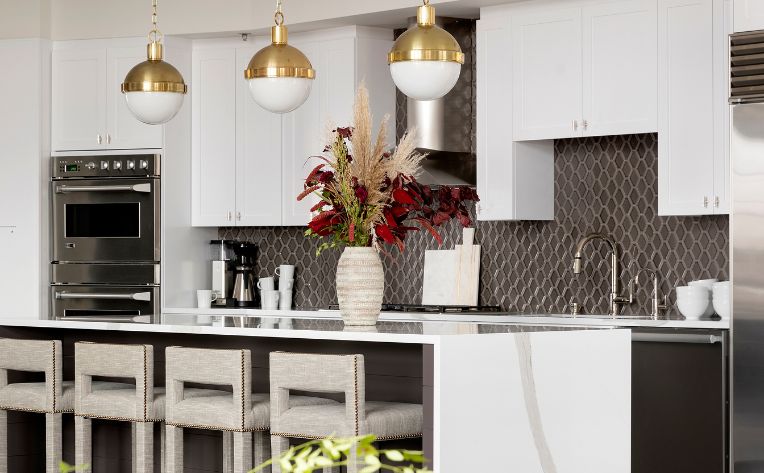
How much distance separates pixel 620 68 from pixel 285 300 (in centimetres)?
258

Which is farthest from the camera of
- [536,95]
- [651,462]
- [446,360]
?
Result: [536,95]

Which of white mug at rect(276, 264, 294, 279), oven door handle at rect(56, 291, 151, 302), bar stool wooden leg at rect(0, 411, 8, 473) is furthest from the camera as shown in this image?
white mug at rect(276, 264, 294, 279)

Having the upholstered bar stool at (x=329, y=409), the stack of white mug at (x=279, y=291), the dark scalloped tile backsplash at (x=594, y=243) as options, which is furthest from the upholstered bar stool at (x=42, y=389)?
the stack of white mug at (x=279, y=291)

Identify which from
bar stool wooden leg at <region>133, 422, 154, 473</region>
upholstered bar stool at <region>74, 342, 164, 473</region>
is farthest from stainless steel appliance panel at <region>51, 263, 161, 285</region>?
bar stool wooden leg at <region>133, 422, 154, 473</region>

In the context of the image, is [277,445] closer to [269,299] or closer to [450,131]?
[450,131]

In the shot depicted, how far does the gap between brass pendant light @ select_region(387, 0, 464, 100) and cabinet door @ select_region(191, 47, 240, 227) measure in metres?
3.36

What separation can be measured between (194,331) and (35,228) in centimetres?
317

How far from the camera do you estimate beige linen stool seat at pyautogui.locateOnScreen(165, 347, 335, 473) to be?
404 cm

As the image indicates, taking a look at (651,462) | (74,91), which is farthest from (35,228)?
(651,462)

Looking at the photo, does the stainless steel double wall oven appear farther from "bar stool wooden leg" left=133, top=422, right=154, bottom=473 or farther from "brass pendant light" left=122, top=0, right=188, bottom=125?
"bar stool wooden leg" left=133, top=422, right=154, bottom=473

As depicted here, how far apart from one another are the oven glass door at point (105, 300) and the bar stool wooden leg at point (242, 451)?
3086 millimetres

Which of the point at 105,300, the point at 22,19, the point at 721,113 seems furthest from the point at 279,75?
the point at 22,19

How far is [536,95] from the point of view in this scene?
610 centimetres

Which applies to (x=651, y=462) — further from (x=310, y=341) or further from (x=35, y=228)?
(x=35, y=228)
